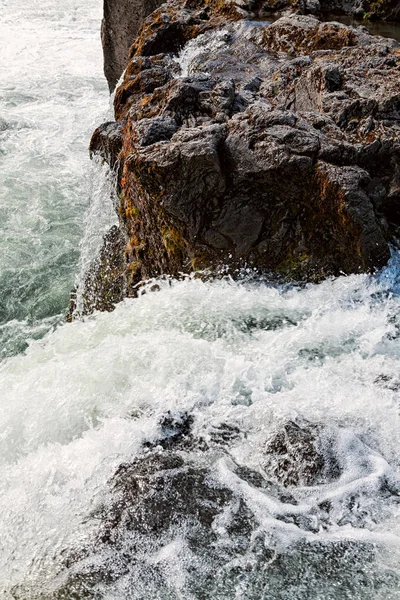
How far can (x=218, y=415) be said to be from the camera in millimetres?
3854

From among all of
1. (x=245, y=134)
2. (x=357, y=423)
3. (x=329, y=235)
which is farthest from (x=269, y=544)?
(x=245, y=134)

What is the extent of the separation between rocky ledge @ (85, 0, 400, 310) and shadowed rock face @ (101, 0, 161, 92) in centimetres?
508

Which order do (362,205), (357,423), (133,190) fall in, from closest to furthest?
(357,423) < (362,205) < (133,190)

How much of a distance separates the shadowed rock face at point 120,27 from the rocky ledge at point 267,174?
508cm

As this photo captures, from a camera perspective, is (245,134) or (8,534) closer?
(8,534)

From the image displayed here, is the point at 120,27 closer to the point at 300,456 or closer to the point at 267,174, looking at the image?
the point at 267,174

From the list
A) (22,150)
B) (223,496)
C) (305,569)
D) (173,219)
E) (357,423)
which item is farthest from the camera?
(22,150)

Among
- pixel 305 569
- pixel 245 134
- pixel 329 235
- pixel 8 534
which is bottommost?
pixel 8 534

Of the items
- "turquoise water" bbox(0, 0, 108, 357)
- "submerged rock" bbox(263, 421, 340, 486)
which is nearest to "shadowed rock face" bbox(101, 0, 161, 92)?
"turquoise water" bbox(0, 0, 108, 357)

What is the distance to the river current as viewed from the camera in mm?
2885

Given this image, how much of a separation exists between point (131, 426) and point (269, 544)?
1.24 meters

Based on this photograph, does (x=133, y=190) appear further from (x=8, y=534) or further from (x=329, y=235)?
(x=8, y=534)

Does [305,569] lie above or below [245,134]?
below

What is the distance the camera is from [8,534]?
332 centimetres
